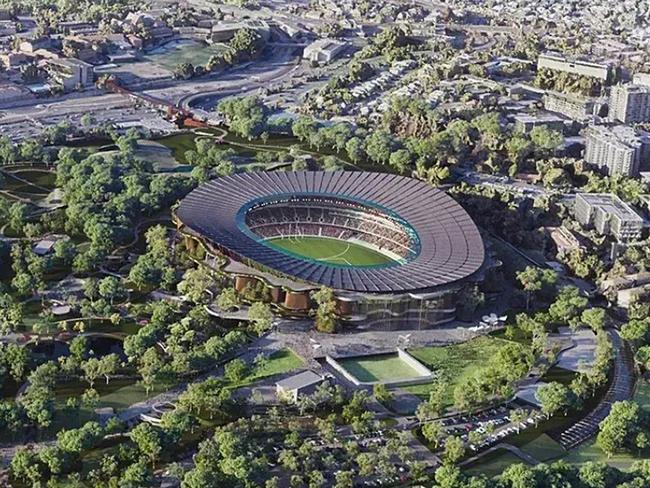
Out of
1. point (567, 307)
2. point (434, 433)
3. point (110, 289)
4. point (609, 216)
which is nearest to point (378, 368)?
point (434, 433)

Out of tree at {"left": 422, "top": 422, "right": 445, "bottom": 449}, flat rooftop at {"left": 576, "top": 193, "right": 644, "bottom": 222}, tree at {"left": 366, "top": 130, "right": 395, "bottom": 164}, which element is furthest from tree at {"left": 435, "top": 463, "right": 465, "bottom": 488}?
tree at {"left": 366, "top": 130, "right": 395, "bottom": 164}

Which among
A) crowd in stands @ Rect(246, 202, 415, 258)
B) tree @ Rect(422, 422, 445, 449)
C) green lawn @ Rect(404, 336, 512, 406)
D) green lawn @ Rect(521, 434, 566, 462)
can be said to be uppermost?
crowd in stands @ Rect(246, 202, 415, 258)

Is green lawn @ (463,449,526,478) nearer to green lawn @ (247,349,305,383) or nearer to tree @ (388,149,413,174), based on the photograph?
green lawn @ (247,349,305,383)

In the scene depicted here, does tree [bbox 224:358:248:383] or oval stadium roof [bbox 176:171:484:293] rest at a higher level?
oval stadium roof [bbox 176:171:484:293]

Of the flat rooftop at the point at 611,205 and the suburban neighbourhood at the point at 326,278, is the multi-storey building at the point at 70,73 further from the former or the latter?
the flat rooftop at the point at 611,205

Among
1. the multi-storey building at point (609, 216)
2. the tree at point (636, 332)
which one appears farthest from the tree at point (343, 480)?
the multi-storey building at point (609, 216)
